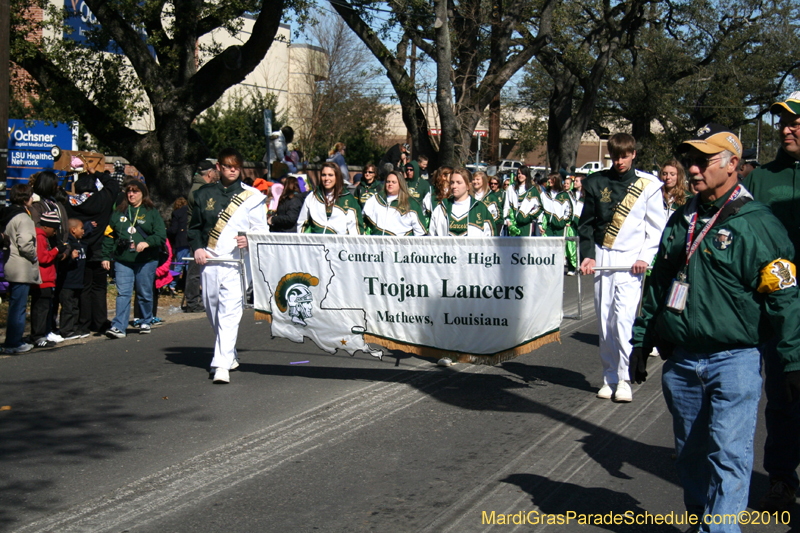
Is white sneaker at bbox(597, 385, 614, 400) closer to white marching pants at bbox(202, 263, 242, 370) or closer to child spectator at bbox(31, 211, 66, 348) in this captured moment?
white marching pants at bbox(202, 263, 242, 370)

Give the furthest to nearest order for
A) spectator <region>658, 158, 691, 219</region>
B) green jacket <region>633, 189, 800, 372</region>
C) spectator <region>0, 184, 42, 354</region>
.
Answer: spectator <region>0, 184, 42, 354</region> → spectator <region>658, 158, 691, 219</region> → green jacket <region>633, 189, 800, 372</region>

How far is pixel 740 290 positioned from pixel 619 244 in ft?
11.3

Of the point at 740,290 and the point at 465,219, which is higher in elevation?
the point at 465,219

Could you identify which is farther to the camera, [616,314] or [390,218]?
[390,218]

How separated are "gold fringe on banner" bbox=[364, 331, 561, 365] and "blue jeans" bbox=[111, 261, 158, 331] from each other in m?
4.40

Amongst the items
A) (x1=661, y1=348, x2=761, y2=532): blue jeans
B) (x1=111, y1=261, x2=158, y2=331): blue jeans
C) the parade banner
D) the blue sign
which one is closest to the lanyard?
(x1=661, y1=348, x2=761, y2=532): blue jeans

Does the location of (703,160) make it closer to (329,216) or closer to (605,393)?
(605,393)

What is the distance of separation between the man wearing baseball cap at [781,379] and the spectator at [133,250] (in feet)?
25.5

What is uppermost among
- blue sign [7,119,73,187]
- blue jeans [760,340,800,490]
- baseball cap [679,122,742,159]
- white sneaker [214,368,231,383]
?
blue sign [7,119,73,187]

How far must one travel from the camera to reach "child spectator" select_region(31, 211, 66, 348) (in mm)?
9492

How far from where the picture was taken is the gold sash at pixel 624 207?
6859 mm

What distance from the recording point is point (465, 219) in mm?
8742

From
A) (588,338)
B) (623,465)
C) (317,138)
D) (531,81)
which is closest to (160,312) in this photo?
(588,338)

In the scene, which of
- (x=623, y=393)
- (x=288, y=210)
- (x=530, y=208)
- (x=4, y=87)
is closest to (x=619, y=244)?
(x=623, y=393)
